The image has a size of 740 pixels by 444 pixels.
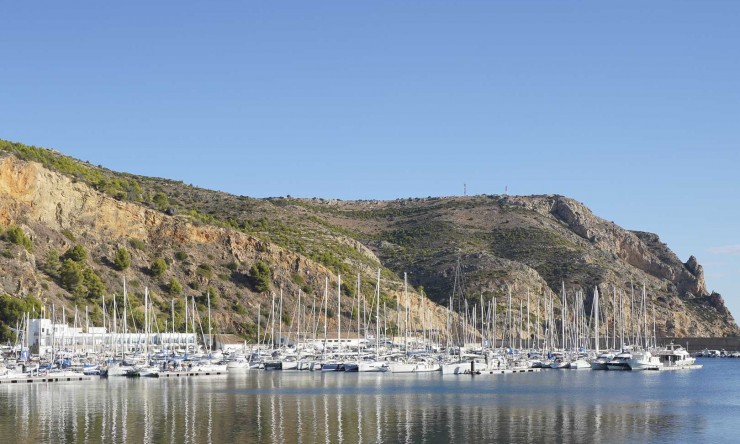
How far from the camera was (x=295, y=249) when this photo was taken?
125 meters

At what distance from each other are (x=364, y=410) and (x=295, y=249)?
239 ft

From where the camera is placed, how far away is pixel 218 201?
14475cm

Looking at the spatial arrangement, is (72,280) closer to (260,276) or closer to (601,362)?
(260,276)

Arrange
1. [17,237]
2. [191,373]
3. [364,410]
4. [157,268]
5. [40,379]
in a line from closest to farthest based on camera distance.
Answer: [364,410] → [40,379] → [191,373] → [17,237] → [157,268]

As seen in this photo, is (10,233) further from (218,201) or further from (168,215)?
(218,201)

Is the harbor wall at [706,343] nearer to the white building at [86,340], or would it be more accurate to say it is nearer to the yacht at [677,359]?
the yacht at [677,359]

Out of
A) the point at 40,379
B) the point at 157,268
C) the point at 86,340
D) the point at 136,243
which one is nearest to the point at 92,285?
the point at 157,268

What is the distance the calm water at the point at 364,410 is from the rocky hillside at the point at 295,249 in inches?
1034

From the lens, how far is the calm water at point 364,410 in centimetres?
4362

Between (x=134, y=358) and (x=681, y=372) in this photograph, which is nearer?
(x=134, y=358)

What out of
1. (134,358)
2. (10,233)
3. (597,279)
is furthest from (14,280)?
(597,279)

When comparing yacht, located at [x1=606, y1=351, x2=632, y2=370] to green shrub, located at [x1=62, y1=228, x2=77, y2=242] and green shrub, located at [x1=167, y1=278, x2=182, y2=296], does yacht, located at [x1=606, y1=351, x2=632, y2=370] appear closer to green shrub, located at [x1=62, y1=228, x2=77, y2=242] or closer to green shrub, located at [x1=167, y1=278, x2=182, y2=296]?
green shrub, located at [x1=167, y1=278, x2=182, y2=296]

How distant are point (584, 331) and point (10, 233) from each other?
66663 mm

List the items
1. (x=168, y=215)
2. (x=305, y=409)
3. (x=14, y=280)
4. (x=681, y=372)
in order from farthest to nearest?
(x=168, y=215) < (x=681, y=372) < (x=14, y=280) < (x=305, y=409)
